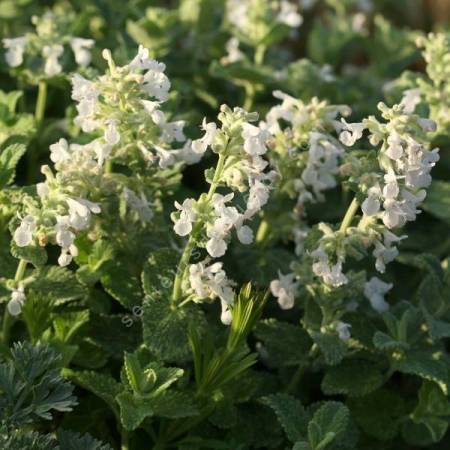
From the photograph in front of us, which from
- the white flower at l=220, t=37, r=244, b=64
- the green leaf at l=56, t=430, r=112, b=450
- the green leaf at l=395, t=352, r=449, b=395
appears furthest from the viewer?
the white flower at l=220, t=37, r=244, b=64

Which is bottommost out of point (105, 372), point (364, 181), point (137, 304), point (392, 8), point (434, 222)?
point (392, 8)

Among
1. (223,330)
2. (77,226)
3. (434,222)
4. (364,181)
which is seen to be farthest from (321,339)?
(434,222)

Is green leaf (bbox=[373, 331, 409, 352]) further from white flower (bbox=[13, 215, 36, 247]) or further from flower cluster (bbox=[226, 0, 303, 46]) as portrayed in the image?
flower cluster (bbox=[226, 0, 303, 46])

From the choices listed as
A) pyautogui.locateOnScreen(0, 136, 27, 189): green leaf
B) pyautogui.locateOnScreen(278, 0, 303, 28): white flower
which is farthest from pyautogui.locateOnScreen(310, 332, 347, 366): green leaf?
pyautogui.locateOnScreen(278, 0, 303, 28): white flower

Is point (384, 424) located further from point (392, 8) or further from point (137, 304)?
point (392, 8)

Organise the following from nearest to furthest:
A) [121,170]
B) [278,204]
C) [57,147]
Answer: [57,147], [278,204], [121,170]
